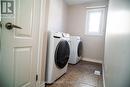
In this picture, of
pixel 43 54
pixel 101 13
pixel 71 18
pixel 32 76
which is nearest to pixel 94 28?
pixel 101 13

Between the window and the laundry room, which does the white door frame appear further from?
the window

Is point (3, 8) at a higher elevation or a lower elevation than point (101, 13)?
lower

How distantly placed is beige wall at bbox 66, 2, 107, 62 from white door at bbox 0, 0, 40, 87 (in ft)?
7.98

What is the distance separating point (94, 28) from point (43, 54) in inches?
97.9

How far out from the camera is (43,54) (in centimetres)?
140

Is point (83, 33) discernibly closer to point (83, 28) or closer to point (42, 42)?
point (83, 28)

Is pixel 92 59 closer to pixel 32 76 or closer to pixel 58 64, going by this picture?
pixel 58 64

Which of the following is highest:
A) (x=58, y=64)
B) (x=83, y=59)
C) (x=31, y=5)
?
(x=31, y=5)

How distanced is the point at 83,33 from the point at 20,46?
275 centimetres

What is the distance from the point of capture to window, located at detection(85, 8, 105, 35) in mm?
3104

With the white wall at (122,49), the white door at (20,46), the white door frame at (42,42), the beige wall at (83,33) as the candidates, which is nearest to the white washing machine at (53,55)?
the white door frame at (42,42)

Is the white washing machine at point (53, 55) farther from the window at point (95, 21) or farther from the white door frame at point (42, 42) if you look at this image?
the window at point (95, 21)

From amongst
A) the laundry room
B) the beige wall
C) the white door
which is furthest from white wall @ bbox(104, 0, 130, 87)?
the beige wall

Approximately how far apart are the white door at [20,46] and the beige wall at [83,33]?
2431 mm
